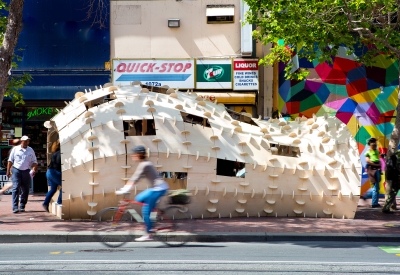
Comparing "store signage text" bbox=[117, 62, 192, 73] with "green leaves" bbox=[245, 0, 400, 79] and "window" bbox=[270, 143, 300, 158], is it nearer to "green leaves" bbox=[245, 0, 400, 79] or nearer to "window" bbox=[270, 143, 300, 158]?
"green leaves" bbox=[245, 0, 400, 79]

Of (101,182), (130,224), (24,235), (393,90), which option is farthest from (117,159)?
(393,90)

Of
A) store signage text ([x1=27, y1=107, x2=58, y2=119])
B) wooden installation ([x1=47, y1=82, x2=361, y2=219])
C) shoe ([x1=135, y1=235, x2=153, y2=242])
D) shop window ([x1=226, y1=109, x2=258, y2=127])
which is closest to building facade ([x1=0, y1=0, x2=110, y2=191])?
store signage text ([x1=27, y1=107, x2=58, y2=119])

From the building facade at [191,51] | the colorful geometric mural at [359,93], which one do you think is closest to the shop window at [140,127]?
the building facade at [191,51]

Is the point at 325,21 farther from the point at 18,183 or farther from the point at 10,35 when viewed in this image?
the point at 18,183

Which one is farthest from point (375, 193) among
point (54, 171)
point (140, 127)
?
point (54, 171)

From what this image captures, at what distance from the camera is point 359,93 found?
19.0m

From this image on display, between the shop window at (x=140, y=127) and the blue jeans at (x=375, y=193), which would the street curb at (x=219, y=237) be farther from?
the blue jeans at (x=375, y=193)

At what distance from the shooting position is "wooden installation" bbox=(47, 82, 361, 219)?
499 inches

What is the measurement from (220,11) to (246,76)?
7.27 ft

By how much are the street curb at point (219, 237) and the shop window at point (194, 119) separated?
3.35 metres

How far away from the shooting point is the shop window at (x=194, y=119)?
13.8m

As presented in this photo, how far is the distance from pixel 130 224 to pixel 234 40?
8903mm

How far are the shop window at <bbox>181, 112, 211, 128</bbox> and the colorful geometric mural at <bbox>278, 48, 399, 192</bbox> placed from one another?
6088 millimetres

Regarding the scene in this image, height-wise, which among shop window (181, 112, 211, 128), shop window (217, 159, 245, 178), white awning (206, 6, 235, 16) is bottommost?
shop window (217, 159, 245, 178)
